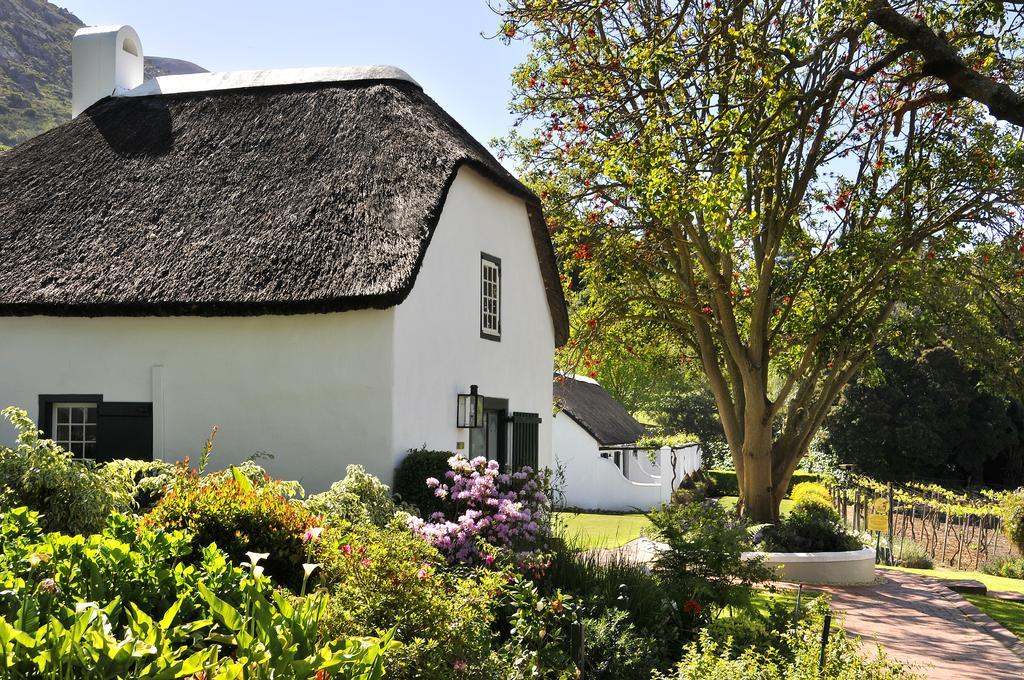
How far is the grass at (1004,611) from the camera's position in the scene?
10.9 meters

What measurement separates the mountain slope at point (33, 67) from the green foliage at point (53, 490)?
46894 millimetres

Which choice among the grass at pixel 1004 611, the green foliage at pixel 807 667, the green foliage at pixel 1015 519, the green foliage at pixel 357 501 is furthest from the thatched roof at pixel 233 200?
the green foliage at pixel 1015 519

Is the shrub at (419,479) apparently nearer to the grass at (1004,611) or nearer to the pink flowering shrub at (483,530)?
the pink flowering shrub at (483,530)

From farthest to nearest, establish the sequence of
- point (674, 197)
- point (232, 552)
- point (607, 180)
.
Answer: point (607, 180), point (674, 197), point (232, 552)

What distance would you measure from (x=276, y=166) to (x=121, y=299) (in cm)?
270

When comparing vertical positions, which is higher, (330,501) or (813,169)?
(813,169)

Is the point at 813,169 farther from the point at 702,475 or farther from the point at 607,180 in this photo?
the point at 702,475

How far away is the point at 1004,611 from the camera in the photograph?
39.6 feet

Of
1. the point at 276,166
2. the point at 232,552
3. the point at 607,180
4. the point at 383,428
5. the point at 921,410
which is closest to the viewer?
the point at 232,552

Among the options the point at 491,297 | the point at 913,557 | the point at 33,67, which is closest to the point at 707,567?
the point at 491,297

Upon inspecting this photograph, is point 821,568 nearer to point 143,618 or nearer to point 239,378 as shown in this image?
point 239,378

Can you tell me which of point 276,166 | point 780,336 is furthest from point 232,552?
point 780,336

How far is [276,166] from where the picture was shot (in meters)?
12.9

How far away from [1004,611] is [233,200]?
11.0 metres
